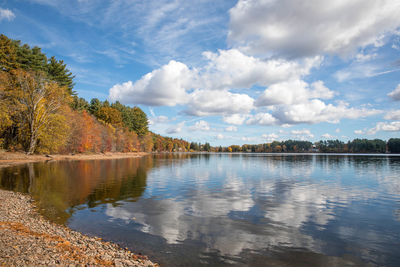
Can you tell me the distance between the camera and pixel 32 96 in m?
56.5

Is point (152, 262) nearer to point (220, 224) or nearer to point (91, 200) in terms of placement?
point (220, 224)

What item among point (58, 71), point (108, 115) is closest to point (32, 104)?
point (58, 71)

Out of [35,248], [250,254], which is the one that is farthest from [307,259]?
[35,248]

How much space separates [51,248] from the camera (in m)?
8.74

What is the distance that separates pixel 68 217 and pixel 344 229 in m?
17.6

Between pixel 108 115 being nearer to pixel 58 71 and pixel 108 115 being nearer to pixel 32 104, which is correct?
pixel 58 71

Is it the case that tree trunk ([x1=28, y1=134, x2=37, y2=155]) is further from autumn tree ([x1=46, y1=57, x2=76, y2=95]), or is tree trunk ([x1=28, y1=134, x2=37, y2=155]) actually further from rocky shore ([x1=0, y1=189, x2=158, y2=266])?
rocky shore ([x1=0, y1=189, x2=158, y2=266])

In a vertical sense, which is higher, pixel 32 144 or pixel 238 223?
pixel 32 144

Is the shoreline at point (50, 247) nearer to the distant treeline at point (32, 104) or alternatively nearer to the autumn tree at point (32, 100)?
the distant treeline at point (32, 104)

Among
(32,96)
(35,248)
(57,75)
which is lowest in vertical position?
(35,248)

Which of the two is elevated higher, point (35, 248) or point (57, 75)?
point (57, 75)

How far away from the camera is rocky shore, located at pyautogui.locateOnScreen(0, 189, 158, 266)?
767 centimetres

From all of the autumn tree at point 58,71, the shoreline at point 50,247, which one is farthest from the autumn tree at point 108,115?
the shoreline at point 50,247

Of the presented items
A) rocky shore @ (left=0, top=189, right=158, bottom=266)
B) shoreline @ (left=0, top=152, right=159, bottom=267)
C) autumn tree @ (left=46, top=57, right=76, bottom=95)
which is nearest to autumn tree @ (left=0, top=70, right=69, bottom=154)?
autumn tree @ (left=46, top=57, right=76, bottom=95)
